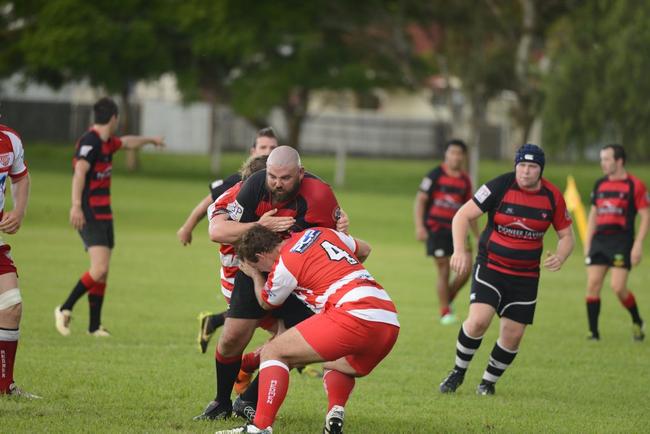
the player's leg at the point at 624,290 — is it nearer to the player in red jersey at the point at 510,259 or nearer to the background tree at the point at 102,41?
the player in red jersey at the point at 510,259

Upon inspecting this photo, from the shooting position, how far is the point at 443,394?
968 cm

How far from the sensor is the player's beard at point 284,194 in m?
7.38

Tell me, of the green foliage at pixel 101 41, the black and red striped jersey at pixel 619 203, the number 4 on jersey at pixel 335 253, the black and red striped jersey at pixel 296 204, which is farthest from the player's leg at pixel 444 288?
the green foliage at pixel 101 41

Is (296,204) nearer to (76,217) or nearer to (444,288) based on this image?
(76,217)

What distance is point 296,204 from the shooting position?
7551mm

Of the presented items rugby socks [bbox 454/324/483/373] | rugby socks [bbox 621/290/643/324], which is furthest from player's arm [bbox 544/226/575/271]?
rugby socks [bbox 621/290/643/324]

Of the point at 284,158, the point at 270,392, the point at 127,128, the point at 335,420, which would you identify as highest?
the point at 284,158

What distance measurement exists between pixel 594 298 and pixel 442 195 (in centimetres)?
246

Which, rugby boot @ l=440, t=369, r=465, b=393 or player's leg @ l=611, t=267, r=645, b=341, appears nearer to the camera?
rugby boot @ l=440, t=369, r=465, b=393

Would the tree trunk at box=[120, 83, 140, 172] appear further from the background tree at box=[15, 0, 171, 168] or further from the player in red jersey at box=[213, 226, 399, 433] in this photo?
the player in red jersey at box=[213, 226, 399, 433]

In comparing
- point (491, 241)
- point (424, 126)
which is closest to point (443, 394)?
point (491, 241)

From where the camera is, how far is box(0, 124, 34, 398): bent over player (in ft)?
27.2

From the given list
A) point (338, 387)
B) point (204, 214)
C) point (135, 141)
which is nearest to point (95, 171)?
point (135, 141)

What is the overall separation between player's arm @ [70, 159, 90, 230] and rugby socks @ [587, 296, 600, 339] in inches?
240
